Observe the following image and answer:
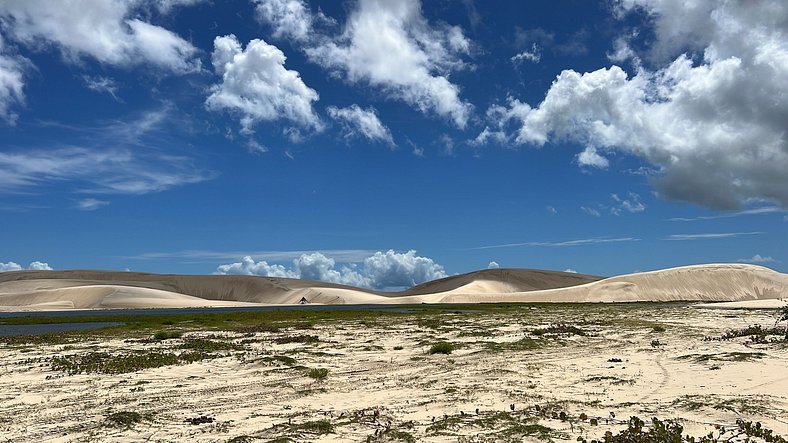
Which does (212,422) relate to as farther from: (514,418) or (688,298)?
(688,298)

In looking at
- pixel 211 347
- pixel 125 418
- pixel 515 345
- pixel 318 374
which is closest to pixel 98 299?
pixel 211 347

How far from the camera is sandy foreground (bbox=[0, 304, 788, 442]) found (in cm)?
1110

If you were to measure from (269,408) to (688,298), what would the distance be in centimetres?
18259

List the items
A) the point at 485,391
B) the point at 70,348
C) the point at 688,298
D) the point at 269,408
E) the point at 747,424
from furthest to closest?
the point at 688,298, the point at 70,348, the point at 485,391, the point at 269,408, the point at 747,424

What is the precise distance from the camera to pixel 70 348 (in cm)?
3077

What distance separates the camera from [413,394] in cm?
1500

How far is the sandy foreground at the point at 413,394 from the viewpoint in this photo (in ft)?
36.4

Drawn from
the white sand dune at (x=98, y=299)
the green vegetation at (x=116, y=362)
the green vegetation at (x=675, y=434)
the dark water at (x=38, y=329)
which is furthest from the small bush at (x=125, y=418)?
the white sand dune at (x=98, y=299)

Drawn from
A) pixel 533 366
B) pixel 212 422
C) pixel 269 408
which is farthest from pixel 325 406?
pixel 533 366

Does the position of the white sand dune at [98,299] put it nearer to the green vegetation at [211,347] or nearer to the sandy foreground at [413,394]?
the green vegetation at [211,347]

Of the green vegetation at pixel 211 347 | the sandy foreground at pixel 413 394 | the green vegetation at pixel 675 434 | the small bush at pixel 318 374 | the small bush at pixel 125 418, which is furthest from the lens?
the green vegetation at pixel 211 347

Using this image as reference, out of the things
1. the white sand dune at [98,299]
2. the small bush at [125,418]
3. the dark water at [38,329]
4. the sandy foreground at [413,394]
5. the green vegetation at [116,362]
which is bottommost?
the sandy foreground at [413,394]

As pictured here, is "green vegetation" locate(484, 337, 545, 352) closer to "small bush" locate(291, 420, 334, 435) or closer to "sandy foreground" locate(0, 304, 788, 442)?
"sandy foreground" locate(0, 304, 788, 442)

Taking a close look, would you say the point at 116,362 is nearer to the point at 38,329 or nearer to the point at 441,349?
the point at 441,349
